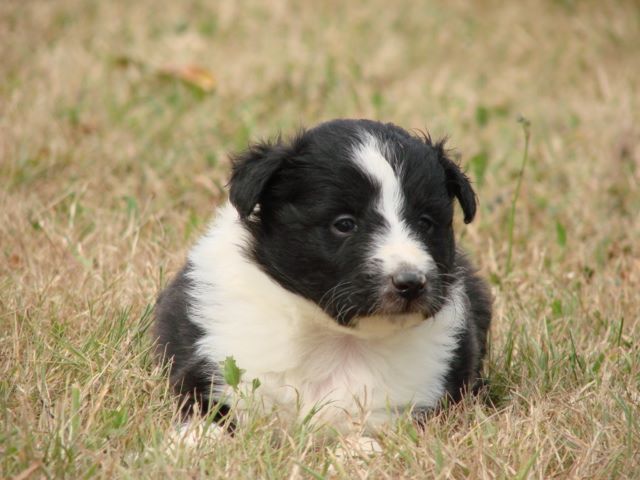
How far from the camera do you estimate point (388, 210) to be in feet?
13.6

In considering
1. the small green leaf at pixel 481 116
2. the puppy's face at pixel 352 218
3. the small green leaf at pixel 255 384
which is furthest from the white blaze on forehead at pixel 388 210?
the small green leaf at pixel 481 116

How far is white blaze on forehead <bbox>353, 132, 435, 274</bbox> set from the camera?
4023 mm

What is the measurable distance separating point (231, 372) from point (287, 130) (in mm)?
4374

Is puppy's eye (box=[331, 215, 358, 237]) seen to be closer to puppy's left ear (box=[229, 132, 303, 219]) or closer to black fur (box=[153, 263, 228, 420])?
puppy's left ear (box=[229, 132, 303, 219])

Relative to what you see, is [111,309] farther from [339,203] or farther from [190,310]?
[339,203]

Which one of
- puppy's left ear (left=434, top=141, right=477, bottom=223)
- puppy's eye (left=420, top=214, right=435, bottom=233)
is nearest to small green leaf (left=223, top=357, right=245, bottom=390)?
puppy's eye (left=420, top=214, right=435, bottom=233)

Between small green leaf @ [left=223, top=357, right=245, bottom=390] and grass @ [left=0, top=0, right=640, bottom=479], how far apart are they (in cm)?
23

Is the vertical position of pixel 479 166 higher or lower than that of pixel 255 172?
lower

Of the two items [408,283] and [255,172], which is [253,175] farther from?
[408,283]

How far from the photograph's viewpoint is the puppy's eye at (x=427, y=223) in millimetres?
4262

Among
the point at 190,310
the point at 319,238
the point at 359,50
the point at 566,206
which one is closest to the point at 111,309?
the point at 190,310

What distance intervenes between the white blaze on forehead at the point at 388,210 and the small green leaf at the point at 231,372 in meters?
0.67

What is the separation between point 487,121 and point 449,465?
562cm

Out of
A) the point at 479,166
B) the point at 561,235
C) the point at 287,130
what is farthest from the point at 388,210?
the point at 287,130
